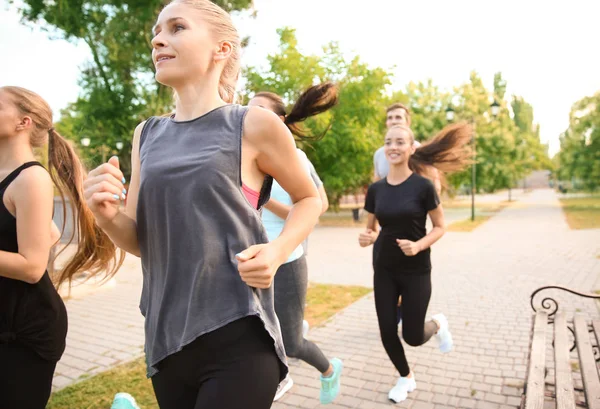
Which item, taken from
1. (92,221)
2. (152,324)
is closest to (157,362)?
(152,324)

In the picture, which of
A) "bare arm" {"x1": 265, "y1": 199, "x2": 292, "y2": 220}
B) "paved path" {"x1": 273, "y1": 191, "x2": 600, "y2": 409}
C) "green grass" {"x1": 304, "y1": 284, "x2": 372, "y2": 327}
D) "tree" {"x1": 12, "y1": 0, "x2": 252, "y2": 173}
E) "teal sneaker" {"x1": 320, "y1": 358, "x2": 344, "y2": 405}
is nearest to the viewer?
"bare arm" {"x1": 265, "y1": 199, "x2": 292, "y2": 220}

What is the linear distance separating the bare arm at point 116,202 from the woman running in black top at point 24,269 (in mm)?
479

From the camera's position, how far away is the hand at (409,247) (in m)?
3.54

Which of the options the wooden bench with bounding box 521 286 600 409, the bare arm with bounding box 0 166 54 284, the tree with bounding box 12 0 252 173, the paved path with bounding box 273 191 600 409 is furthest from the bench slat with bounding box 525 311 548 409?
the tree with bounding box 12 0 252 173

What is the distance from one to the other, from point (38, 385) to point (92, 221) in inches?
29.7

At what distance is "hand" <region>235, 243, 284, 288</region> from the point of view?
54.4 inches

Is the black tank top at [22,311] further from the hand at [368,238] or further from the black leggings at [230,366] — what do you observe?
the hand at [368,238]

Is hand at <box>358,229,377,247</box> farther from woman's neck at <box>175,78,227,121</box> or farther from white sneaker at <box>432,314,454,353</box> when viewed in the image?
woman's neck at <box>175,78,227,121</box>

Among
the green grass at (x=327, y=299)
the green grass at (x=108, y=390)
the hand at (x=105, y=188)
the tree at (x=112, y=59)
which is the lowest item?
the green grass at (x=327, y=299)

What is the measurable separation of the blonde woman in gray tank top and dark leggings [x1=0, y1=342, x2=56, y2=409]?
0.68 metres

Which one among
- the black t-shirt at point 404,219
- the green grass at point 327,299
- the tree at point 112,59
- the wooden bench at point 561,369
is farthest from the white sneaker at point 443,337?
the tree at point 112,59

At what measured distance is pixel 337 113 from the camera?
64.0 ft

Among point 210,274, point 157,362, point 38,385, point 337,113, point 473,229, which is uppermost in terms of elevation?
point 337,113

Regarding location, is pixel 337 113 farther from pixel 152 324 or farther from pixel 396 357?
pixel 152 324
